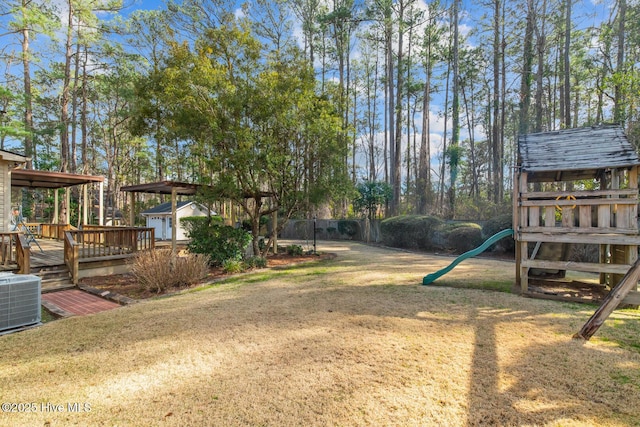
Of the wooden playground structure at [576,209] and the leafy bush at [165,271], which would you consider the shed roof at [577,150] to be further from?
the leafy bush at [165,271]

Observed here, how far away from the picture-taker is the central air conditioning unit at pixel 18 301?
4.31 metres

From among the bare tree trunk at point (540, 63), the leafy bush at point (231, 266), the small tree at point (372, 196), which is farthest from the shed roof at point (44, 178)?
the bare tree trunk at point (540, 63)

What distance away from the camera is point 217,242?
29.0 ft

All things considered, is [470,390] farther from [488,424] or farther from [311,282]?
[311,282]

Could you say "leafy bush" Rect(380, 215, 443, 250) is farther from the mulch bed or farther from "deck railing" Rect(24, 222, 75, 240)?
"deck railing" Rect(24, 222, 75, 240)

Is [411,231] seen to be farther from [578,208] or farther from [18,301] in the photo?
[18,301]

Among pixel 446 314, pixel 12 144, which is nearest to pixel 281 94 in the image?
pixel 446 314

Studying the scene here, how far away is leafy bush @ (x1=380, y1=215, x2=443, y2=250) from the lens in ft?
43.2

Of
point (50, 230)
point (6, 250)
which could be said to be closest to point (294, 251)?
point (6, 250)

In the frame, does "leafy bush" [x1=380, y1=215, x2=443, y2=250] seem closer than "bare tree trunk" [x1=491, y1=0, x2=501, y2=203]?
Yes

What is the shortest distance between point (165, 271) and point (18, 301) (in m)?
2.45

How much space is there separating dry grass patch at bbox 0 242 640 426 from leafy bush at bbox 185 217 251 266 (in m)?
3.76

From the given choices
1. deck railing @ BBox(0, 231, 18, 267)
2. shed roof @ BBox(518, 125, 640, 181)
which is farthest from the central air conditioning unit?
shed roof @ BBox(518, 125, 640, 181)

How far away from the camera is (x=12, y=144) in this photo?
92.4ft
